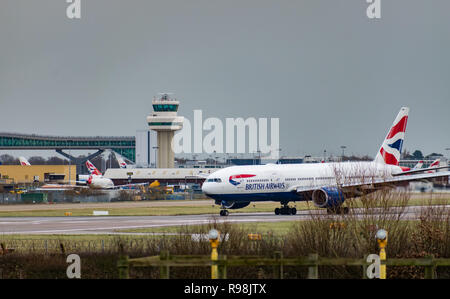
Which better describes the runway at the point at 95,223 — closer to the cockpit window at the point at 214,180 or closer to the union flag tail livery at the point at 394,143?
the cockpit window at the point at 214,180

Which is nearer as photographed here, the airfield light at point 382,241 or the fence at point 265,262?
the fence at point 265,262

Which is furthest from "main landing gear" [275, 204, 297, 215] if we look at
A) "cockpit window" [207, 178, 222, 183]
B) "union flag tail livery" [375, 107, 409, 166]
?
"union flag tail livery" [375, 107, 409, 166]

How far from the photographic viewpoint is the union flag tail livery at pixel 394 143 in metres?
87.6

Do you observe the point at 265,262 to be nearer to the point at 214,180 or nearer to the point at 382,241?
the point at 382,241

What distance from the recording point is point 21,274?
3797cm

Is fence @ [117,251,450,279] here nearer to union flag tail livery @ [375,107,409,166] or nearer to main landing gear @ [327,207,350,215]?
main landing gear @ [327,207,350,215]

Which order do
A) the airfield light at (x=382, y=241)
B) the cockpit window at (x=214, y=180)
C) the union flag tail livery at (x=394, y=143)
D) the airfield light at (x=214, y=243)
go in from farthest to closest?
1. the union flag tail livery at (x=394, y=143)
2. the cockpit window at (x=214, y=180)
3. the airfield light at (x=382, y=241)
4. the airfield light at (x=214, y=243)

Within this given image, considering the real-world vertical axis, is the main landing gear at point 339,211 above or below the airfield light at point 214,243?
above

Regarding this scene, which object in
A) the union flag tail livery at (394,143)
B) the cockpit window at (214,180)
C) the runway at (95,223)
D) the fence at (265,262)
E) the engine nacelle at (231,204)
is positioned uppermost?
the union flag tail livery at (394,143)

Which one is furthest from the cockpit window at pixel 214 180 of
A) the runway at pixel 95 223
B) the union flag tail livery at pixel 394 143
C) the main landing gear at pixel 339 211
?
the main landing gear at pixel 339 211

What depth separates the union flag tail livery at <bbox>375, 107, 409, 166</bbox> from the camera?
287ft

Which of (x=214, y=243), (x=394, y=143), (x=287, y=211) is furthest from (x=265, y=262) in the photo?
(x=394, y=143)
